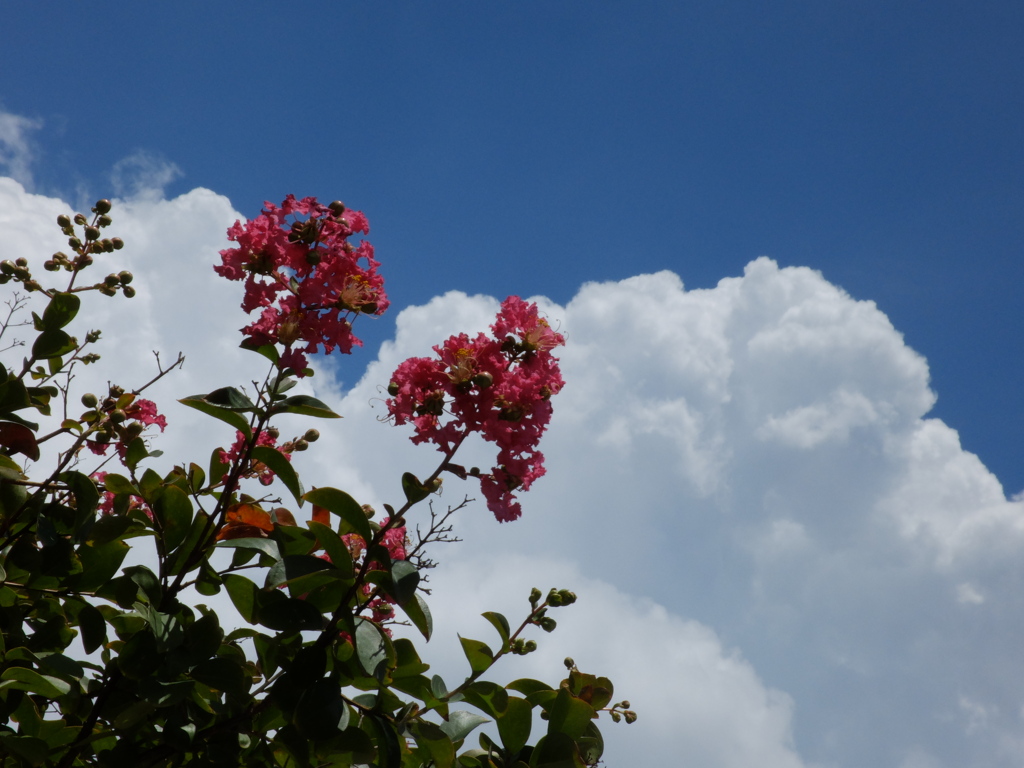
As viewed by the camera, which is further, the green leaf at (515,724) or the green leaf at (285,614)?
the green leaf at (515,724)

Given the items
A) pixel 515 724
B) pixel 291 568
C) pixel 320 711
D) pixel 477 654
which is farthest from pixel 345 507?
pixel 515 724

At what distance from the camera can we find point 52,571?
210cm

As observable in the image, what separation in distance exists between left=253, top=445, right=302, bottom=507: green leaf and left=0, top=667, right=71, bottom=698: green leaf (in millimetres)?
696

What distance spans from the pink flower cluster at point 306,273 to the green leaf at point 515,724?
3.84ft

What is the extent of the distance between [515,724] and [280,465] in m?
1.06

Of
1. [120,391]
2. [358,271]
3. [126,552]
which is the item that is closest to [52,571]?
[126,552]

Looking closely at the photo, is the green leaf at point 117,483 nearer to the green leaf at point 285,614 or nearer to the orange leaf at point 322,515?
the orange leaf at point 322,515

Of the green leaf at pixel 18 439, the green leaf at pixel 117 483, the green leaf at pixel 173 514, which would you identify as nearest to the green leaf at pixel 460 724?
the green leaf at pixel 173 514

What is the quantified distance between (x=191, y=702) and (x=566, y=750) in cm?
106

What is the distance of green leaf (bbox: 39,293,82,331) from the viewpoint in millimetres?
2367

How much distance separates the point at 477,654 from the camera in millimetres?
2385

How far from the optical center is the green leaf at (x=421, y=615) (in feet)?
6.49

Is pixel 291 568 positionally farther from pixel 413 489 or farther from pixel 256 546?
pixel 413 489

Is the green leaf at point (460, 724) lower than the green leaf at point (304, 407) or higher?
lower
